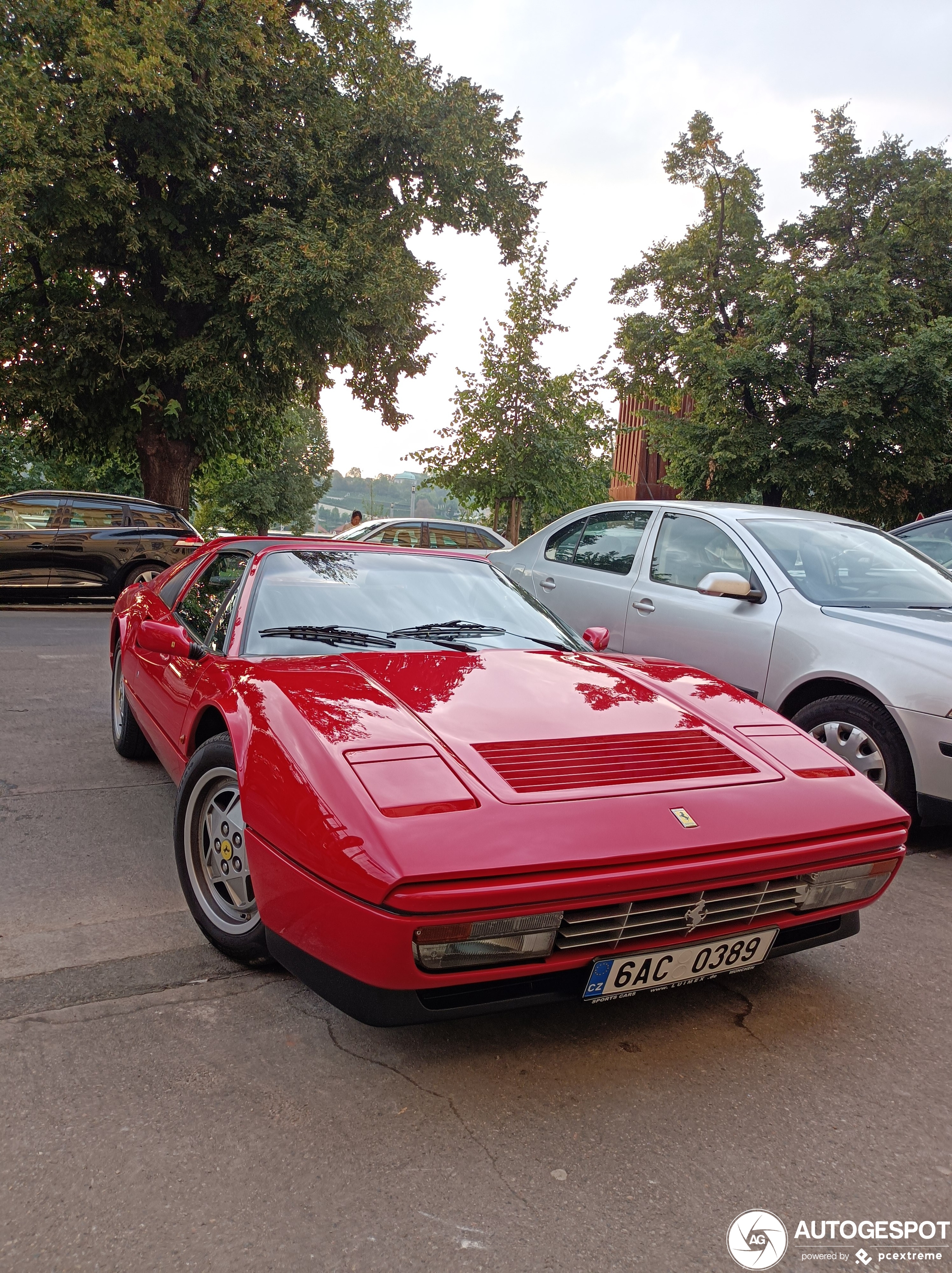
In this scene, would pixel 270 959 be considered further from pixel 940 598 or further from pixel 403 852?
pixel 940 598

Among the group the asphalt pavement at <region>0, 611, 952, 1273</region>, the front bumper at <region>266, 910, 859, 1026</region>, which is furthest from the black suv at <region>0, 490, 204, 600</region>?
the front bumper at <region>266, 910, 859, 1026</region>

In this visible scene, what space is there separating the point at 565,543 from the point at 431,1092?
489 centimetres

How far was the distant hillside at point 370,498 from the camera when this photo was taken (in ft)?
288

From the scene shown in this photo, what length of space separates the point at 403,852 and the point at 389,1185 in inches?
25.4

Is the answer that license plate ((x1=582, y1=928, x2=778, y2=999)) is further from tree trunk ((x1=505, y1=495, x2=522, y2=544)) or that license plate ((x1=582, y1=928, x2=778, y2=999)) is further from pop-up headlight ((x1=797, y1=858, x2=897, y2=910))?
tree trunk ((x1=505, y1=495, x2=522, y2=544))

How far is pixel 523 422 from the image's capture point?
Answer: 19.6 meters

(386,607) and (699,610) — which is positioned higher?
(386,607)

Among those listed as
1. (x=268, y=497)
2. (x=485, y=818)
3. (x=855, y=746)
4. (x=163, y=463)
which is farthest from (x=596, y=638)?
(x=268, y=497)

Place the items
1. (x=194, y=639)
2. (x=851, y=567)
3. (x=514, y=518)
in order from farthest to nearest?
(x=514, y=518)
(x=851, y=567)
(x=194, y=639)

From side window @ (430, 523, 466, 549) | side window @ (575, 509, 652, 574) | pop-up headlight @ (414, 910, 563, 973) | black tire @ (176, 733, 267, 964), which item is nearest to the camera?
pop-up headlight @ (414, 910, 563, 973)

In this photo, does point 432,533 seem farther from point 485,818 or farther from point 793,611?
point 485,818

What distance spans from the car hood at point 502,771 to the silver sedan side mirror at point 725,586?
1.79 meters

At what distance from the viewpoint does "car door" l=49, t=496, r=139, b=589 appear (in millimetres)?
13242

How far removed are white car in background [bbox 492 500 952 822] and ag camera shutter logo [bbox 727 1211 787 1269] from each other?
2.63 metres
